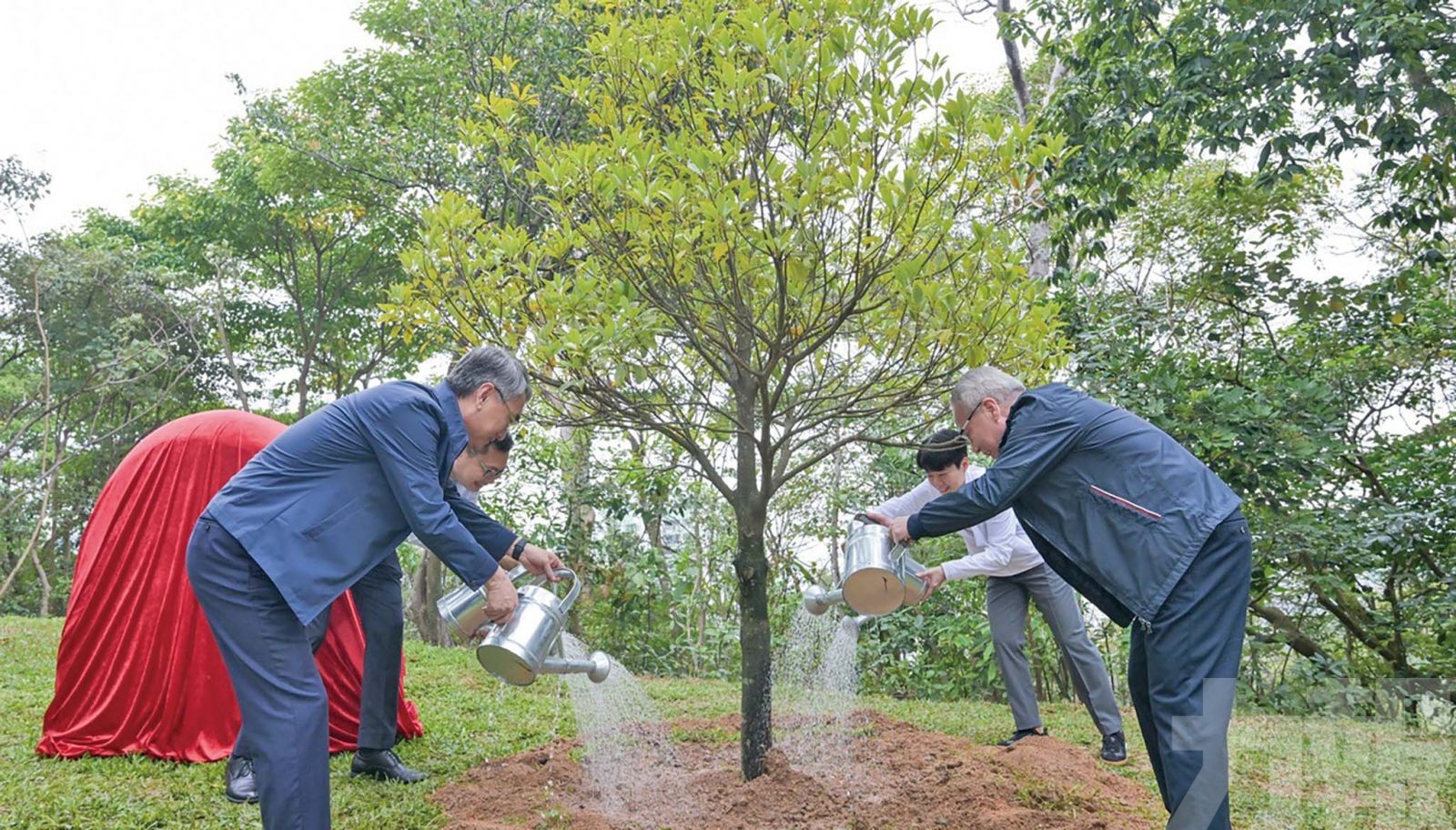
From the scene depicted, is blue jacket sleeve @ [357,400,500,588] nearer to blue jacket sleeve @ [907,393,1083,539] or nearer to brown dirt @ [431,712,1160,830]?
brown dirt @ [431,712,1160,830]

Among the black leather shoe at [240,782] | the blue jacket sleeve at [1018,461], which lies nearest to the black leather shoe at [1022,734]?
the blue jacket sleeve at [1018,461]

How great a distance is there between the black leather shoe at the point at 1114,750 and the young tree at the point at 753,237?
1706 mm

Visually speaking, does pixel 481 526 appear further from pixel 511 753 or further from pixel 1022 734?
pixel 1022 734

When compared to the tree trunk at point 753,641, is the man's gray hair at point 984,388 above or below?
above

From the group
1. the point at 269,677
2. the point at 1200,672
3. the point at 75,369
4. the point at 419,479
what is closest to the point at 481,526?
the point at 419,479

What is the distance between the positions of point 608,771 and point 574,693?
5.73ft

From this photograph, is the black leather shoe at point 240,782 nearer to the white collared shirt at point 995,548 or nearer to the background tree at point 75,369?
the white collared shirt at point 995,548

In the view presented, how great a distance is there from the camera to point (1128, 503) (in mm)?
2793

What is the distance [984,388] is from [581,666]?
1676mm

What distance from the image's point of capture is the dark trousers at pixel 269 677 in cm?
252

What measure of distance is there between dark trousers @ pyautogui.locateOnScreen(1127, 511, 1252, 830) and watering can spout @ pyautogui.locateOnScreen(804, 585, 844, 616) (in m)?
1.23

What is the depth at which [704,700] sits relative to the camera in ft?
20.8

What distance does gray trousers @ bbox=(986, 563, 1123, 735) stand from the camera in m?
4.54

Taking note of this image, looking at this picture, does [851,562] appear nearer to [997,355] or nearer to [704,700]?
[997,355]
